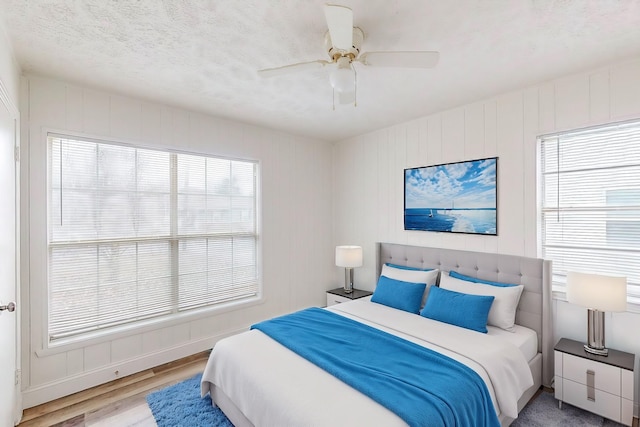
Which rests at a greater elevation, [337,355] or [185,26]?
[185,26]

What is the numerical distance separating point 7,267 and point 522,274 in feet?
12.8

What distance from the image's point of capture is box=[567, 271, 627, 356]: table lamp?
216 cm

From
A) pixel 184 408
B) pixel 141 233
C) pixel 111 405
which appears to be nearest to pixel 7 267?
pixel 141 233

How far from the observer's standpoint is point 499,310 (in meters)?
2.65

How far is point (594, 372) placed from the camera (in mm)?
2213

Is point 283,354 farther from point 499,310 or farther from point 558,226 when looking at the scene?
point 558,226

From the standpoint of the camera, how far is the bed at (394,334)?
1.64m

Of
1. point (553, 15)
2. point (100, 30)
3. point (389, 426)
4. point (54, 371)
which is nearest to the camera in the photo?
point (389, 426)

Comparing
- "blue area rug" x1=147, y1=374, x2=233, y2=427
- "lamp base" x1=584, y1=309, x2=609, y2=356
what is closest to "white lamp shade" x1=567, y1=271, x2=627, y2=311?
"lamp base" x1=584, y1=309, x2=609, y2=356

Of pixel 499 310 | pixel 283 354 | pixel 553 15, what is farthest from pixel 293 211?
pixel 553 15

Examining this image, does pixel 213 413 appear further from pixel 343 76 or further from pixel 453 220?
pixel 453 220

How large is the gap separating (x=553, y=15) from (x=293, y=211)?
321cm

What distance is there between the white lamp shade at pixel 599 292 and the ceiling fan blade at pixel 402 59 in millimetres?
1954

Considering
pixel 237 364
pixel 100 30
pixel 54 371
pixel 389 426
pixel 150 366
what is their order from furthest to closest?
pixel 150 366 → pixel 54 371 → pixel 237 364 → pixel 100 30 → pixel 389 426
